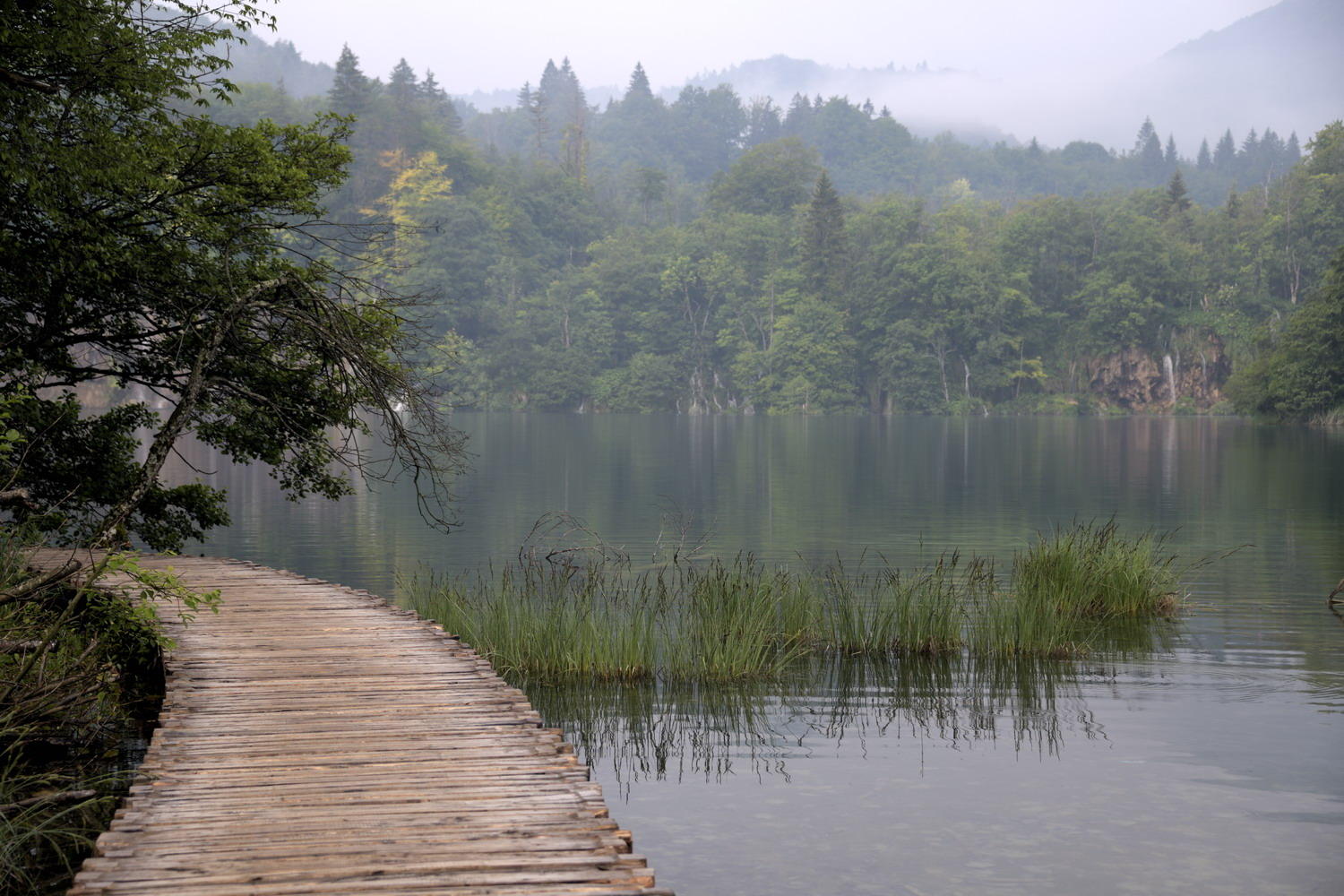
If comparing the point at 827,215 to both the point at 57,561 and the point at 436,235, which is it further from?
the point at 57,561

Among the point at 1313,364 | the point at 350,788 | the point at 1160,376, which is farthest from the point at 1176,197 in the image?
the point at 350,788

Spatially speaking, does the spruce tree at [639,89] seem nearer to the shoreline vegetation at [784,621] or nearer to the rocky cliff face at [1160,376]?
the rocky cliff face at [1160,376]

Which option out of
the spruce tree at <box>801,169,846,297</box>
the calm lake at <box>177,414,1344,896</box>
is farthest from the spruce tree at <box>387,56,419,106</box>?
the calm lake at <box>177,414,1344,896</box>

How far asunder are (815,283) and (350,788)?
96.2m

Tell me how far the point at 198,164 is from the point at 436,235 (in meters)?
90.1

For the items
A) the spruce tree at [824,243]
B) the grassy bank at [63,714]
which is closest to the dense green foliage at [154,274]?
the grassy bank at [63,714]

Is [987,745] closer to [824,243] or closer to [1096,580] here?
[1096,580]

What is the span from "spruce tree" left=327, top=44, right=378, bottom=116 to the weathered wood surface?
3991 inches

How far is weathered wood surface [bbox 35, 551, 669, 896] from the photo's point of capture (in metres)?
5.36

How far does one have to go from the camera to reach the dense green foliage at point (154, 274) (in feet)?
35.3

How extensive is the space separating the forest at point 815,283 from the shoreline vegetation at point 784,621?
70597 millimetres

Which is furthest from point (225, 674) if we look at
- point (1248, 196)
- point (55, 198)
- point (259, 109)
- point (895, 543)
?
point (1248, 196)

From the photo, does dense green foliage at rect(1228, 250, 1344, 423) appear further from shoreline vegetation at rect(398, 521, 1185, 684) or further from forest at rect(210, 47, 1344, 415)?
shoreline vegetation at rect(398, 521, 1185, 684)

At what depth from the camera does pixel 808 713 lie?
439 inches
